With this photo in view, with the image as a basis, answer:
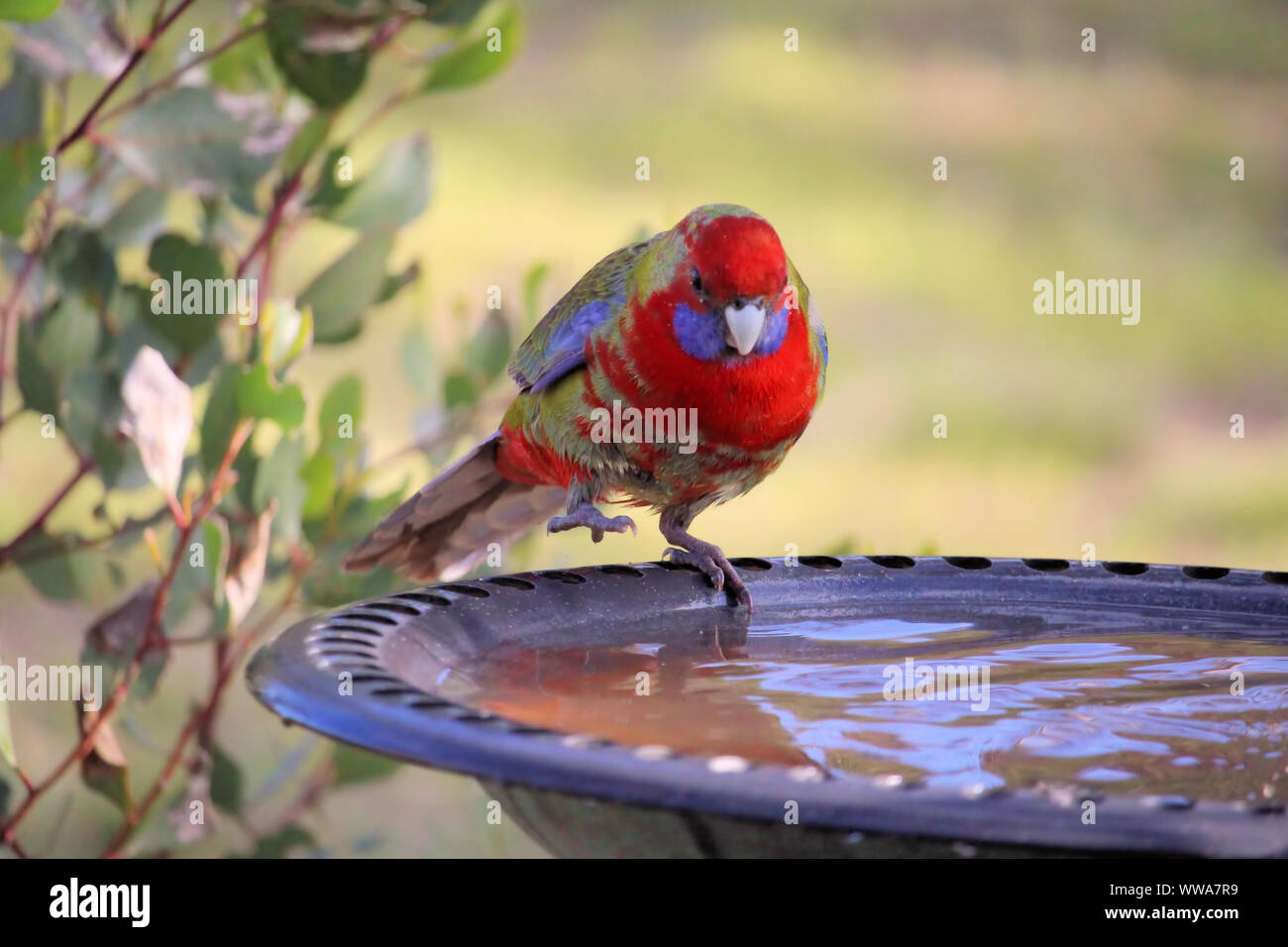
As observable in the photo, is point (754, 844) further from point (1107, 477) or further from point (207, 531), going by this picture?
point (1107, 477)

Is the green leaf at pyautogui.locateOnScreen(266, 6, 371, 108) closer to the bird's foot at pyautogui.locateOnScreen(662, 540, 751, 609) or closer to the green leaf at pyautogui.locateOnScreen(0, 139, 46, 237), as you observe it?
the green leaf at pyautogui.locateOnScreen(0, 139, 46, 237)

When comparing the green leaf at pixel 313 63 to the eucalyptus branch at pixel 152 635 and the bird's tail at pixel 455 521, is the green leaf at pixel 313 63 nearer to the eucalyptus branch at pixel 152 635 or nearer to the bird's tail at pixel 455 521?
the eucalyptus branch at pixel 152 635

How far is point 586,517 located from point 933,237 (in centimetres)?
680

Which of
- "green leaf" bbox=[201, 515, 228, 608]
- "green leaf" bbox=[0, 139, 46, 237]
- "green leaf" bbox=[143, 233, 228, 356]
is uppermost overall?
"green leaf" bbox=[0, 139, 46, 237]

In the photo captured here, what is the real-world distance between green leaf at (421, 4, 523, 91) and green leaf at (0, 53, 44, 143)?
2.25 feet

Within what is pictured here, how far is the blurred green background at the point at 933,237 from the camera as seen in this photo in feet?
24.8

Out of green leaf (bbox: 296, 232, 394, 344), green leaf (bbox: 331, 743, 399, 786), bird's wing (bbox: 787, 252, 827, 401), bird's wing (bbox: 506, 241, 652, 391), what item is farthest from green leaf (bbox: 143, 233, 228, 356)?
bird's wing (bbox: 787, 252, 827, 401)

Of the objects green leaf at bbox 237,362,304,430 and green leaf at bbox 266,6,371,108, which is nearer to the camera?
green leaf at bbox 237,362,304,430

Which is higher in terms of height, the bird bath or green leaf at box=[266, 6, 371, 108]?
green leaf at box=[266, 6, 371, 108]

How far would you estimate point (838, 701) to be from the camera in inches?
77.5

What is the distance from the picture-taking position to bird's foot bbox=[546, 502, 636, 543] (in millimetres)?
2893

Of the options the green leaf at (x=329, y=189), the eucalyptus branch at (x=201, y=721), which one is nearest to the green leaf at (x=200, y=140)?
the green leaf at (x=329, y=189)

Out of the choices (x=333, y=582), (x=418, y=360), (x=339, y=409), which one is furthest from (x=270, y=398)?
(x=418, y=360)
